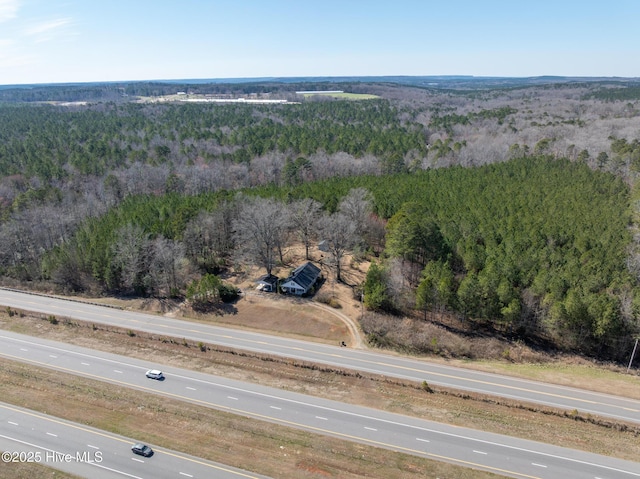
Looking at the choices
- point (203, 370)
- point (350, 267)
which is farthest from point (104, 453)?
point (350, 267)

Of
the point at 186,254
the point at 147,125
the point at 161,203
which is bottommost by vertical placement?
the point at 186,254

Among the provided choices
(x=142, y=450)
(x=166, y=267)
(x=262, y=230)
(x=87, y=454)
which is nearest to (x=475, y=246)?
(x=262, y=230)

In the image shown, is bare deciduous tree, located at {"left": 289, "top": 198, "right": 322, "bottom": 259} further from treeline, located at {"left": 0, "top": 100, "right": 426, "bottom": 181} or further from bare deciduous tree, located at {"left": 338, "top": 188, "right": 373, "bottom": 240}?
treeline, located at {"left": 0, "top": 100, "right": 426, "bottom": 181}

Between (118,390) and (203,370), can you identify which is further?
(203,370)

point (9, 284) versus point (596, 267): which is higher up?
point (596, 267)

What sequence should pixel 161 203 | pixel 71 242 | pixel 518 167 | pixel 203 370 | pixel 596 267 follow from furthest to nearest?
pixel 518 167, pixel 161 203, pixel 71 242, pixel 596 267, pixel 203 370

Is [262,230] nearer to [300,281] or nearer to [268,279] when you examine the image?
[268,279]

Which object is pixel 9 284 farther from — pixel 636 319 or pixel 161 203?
pixel 636 319
